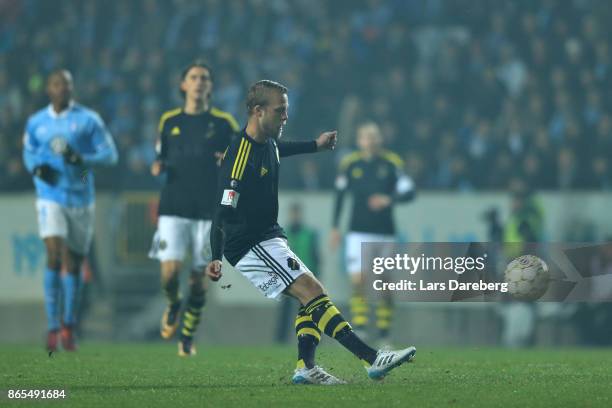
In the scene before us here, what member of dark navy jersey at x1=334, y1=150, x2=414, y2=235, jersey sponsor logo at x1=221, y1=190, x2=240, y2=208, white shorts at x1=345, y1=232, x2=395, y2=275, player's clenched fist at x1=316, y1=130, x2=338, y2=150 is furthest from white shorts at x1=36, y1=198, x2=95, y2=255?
jersey sponsor logo at x1=221, y1=190, x2=240, y2=208

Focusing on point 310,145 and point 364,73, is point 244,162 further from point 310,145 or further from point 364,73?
point 364,73

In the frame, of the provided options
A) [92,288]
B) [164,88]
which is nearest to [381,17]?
[164,88]

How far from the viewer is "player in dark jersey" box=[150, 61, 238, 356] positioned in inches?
467

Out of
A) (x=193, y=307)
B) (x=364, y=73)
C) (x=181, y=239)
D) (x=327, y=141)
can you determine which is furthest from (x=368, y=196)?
(x=327, y=141)

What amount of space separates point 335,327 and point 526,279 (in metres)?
3.51

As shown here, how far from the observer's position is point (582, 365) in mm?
10531

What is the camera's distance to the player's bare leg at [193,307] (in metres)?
12.1

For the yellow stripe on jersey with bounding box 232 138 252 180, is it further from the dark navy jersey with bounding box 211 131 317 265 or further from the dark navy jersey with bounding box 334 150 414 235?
the dark navy jersey with bounding box 334 150 414 235

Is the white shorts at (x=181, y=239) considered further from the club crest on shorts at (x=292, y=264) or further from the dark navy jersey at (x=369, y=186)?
the dark navy jersey at (x=369, y=186)

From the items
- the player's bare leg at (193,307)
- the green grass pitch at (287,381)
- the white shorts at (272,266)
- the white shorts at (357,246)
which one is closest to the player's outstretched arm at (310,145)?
the white shorts at (272,266)

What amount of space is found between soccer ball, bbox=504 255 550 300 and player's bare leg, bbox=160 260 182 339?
3.06m

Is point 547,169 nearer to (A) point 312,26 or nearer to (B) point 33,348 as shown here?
(A) point 312,26

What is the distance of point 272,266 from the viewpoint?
8.43m

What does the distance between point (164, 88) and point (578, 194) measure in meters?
7.16
